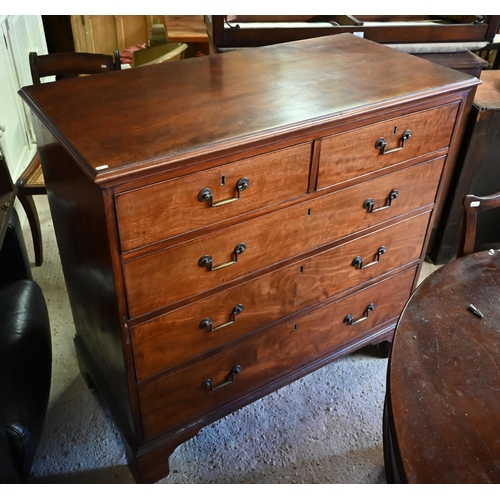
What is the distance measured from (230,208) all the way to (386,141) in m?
0.51

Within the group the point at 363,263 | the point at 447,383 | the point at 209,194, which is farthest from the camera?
the point at 363,263

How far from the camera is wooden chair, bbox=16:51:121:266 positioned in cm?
218

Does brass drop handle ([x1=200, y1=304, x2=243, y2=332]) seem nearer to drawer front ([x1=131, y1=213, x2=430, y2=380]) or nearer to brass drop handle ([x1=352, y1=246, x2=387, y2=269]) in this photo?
drawer front ([x1=131, y1=213, x2=430, y2=380])

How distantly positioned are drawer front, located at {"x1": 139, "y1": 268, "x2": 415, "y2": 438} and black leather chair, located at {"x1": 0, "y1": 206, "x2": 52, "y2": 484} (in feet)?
0.94

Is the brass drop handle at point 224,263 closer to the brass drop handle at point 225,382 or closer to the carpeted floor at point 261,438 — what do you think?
the brass drop handle at point 225,382

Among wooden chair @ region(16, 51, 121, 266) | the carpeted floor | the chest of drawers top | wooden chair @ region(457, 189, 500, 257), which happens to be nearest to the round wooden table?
wooden chair @ region(457, 189, 500, 257)

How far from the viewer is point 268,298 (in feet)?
4.98

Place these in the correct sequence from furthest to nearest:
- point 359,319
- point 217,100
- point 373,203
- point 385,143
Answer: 1. point 359,319
2. point 373,203
3. point 385,143
4. point 217,100

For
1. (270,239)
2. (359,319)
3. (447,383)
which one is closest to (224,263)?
(270,239)

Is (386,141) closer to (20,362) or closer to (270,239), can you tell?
(270,239)

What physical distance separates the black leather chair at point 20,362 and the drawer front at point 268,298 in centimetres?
30

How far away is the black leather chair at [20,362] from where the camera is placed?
124cm

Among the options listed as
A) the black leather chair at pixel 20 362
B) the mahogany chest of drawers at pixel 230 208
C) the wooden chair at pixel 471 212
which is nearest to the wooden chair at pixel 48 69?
the black leather chair at pixel 20 362
